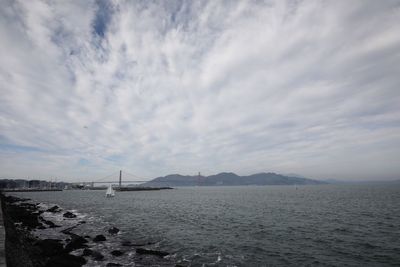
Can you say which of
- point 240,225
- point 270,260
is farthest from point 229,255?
point 240,225

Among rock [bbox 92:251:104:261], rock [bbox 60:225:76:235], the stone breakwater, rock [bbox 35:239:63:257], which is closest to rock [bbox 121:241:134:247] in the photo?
the stone breakwater

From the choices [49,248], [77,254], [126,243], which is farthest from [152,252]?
[49,248]

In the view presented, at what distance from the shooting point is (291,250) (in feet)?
70.3

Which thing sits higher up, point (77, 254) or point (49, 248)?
point (49, 248)

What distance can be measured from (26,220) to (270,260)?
34846 mm

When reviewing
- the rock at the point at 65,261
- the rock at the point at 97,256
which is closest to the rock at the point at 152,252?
the rock at the point at 97,256

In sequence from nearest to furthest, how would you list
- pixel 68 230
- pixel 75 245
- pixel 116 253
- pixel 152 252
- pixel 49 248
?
pixel 49 248
pixel 116 253
pixel 152 252
pixel 75 245
pixel 68 230

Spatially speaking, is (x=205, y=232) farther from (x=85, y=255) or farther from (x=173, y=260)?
(x=85, y=255)

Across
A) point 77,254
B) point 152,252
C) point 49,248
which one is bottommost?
point 152,252

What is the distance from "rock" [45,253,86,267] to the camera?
54.3 ft

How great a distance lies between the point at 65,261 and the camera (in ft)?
56.7

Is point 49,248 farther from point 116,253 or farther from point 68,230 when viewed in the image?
point 68,230

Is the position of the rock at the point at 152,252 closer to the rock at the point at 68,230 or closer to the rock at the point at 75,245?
the rock at the point at 75,245

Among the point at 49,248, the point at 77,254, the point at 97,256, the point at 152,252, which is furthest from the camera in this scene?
the point at 152,252
